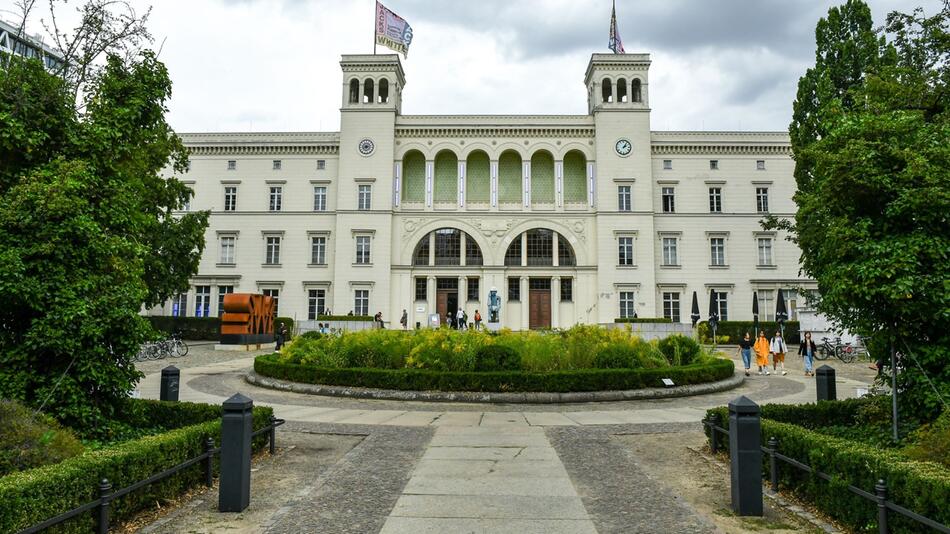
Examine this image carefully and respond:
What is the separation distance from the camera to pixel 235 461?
6.41 m

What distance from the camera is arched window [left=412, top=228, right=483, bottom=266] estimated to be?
4619cm

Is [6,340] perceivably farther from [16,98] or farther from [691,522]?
[691,522]

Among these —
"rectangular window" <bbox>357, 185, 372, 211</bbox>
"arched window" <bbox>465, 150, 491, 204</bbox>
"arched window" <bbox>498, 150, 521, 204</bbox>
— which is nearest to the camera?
"rectangular window" <bbox>357, 185, 372, 211</bbox>

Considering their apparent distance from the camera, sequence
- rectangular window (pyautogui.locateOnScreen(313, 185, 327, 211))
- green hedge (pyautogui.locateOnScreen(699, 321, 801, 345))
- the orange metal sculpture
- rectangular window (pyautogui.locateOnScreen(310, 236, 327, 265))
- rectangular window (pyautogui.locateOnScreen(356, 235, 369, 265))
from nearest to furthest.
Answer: the orange metal sculpture < green hedge (pyautogui.locateOnScreen(699, 321, 801, 345)) < rectangular window (pyautogui.locateOnScreen(356, 235, 369, 265)) < rectangular window (pyautogui.locateOnScreen(310, 236, 327, 265)) < rectangular window (pyautogui.locateOnScreen(313, 185, 327, 211))

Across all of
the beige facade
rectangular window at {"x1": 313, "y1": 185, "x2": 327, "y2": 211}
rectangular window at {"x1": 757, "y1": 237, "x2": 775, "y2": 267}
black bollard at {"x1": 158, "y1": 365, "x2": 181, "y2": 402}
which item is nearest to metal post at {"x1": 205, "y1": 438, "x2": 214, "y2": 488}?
black bollard at {"x1": 158, "y1": 365, "x2": 181, "y2": 402}

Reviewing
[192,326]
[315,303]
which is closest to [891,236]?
[315,303]

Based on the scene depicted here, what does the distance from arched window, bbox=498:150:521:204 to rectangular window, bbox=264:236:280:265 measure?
19.0m

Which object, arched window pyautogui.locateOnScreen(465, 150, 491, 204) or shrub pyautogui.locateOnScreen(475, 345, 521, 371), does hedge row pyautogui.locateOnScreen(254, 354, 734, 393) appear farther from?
arched window pyautogui.locateOnScreen(465, 150, 491, 204)

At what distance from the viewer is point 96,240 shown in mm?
8047

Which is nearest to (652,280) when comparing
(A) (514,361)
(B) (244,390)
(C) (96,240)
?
(A) (514,361)

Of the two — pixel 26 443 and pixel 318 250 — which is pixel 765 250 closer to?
pixel 318 250

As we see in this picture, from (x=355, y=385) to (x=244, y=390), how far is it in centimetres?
344

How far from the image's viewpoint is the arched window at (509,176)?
48219 mm

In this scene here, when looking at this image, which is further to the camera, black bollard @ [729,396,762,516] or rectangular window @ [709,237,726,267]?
rectangular window @ [709,237,726,267]
